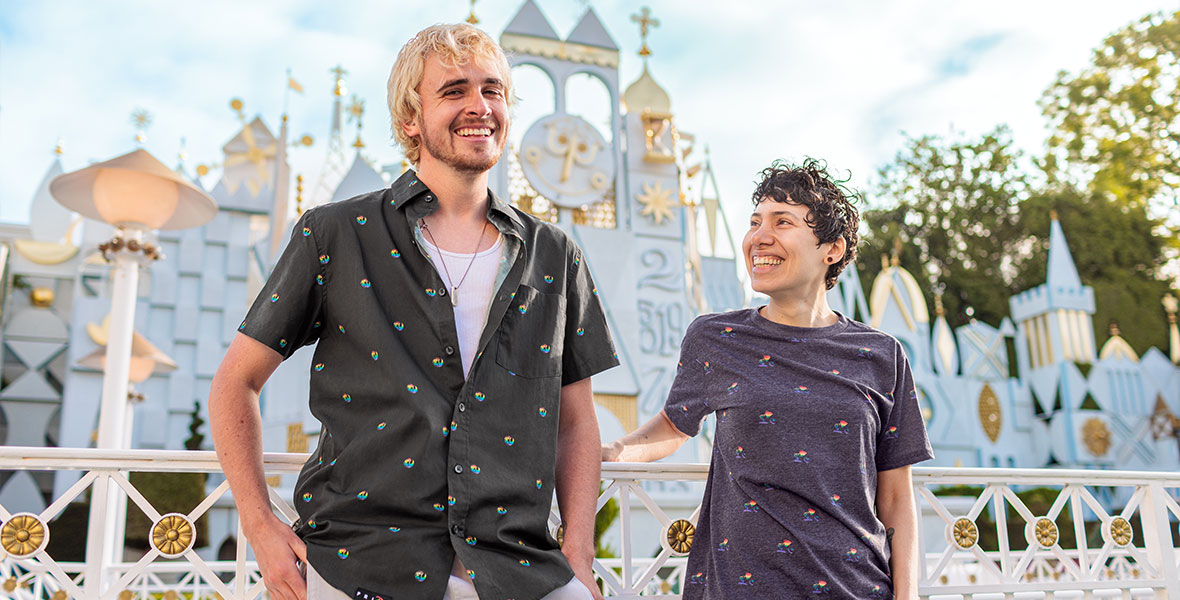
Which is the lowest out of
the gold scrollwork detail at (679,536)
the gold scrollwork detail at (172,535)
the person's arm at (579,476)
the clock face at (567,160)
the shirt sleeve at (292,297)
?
the gold scrollwork detail at (679,536)

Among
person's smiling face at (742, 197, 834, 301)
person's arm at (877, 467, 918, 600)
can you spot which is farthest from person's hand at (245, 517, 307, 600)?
person's arm at (877, 467, 918, 600)

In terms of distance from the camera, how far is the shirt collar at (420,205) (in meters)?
1.86

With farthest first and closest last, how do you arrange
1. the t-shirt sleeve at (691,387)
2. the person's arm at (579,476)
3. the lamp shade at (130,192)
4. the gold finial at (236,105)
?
the gold finial at (236,105)
the lamp shade at (130,192)
the t-shirt sleeve at (691,387)
the person's arm at (579,476)

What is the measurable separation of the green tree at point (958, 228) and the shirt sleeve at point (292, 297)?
28236mm

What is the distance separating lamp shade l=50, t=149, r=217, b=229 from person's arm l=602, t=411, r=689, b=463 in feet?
20.0

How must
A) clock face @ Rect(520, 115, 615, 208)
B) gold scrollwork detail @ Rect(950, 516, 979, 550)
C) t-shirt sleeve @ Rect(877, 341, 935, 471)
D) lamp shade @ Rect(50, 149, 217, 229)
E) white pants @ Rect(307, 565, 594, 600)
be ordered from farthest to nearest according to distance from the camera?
clock face @ Rect(520, 115, 615, 208), lamp shade @ Rect(50, 149, 217, 229), gold scrollwork detail @ Rect(950, 516, 979, 550), t-shirt sleeve @ Rect(877, 341, 935, 471), white pants @ Rect(307, 565, 594, 600)

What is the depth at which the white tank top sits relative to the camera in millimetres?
1762

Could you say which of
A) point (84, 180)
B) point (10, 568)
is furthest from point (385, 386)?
point (84, 180)

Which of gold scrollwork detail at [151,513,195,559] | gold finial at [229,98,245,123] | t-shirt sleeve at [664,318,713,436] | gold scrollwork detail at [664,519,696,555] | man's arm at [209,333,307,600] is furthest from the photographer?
gold finial at [229,98,245,123]

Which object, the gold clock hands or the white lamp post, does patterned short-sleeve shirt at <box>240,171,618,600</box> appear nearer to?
the white lamp post

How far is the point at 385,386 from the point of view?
5.49 ft

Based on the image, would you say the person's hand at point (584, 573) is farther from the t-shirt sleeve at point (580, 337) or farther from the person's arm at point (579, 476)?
the t-shirt sleeve at point (580, 337)

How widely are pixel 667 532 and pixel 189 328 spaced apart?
19.1m

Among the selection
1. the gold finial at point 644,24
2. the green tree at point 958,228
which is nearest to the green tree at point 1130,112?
the green tree at point 958,228
